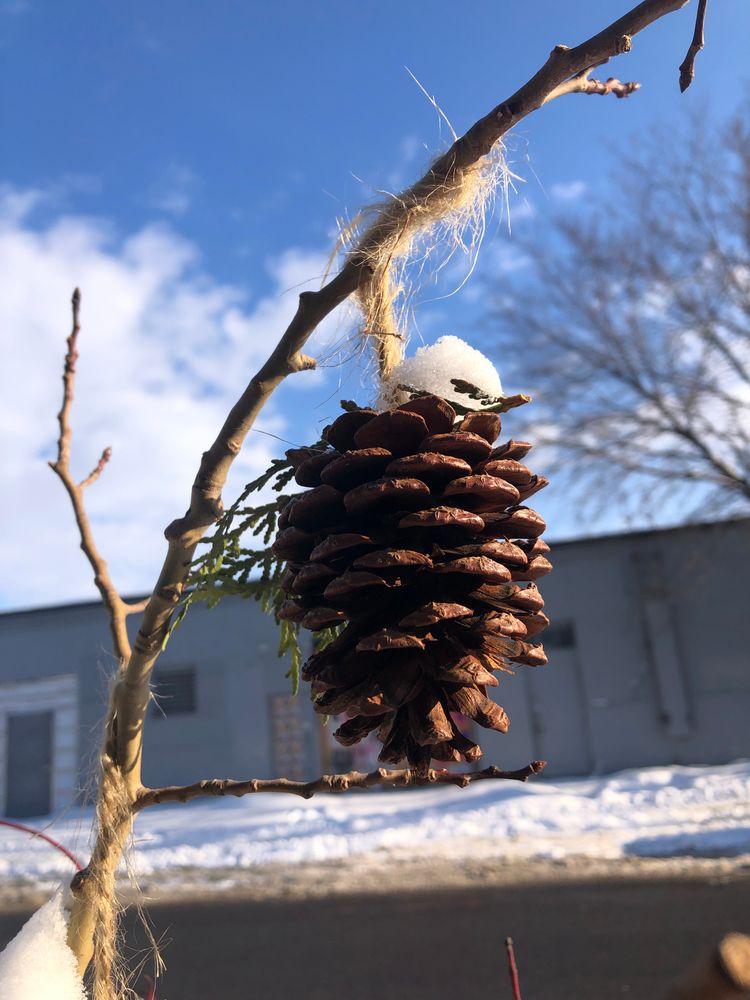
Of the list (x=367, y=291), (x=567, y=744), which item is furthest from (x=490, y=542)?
(x=567, y=744)

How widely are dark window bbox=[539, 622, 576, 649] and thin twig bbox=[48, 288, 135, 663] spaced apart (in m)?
13.7

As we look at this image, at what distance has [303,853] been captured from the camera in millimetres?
9391

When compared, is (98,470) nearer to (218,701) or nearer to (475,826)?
(475,826)

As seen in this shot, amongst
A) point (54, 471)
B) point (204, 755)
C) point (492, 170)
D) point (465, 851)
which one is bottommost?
point (465, 851)

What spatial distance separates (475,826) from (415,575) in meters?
10.1

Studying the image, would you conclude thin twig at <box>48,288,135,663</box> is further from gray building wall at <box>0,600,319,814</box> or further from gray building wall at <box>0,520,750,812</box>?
gray building wall at <box>0,600,319,814</box>

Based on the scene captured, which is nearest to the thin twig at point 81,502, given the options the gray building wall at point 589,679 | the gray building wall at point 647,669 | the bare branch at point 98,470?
the bare branch at point 98,470

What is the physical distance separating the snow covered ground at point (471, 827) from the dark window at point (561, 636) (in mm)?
2440

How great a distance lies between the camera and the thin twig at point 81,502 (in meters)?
1.24

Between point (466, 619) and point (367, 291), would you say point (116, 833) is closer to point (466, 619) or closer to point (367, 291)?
point (466, 619)

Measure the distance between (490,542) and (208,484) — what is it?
42 centimetres

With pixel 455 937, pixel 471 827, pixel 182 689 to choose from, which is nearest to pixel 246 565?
pixel 455 937

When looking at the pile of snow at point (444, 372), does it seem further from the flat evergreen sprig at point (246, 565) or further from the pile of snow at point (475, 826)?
the pile of snow at point (475, 826)

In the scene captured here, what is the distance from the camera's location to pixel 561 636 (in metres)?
14.7
